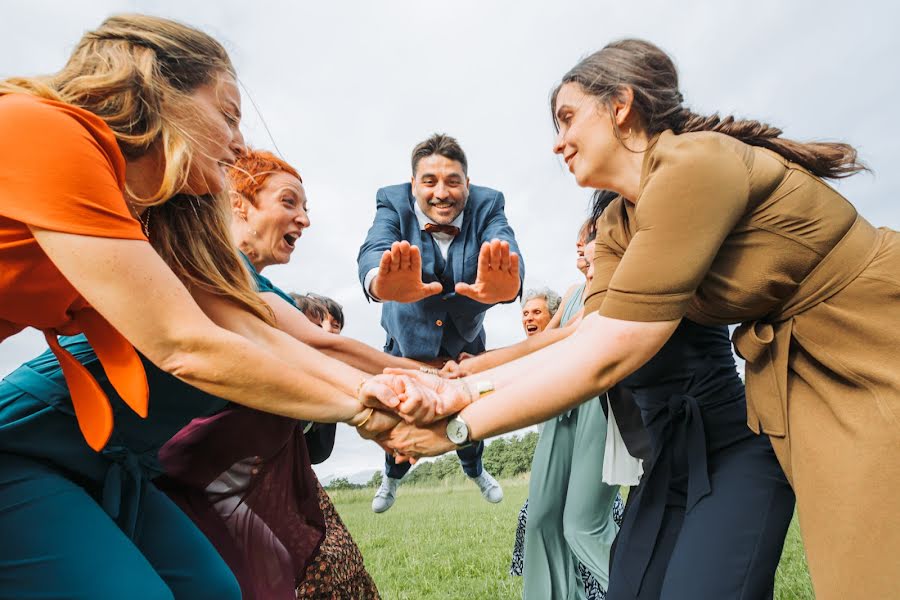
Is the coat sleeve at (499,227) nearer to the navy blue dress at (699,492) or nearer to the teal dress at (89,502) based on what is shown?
the navy blue dress at (699,492)

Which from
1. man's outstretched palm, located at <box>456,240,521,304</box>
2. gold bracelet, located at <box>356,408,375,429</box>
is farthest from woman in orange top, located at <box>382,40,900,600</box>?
man's outstretched palm, located at <box>456,240,521,304</box>

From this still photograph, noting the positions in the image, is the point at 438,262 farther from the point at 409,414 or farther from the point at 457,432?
the point at 457,432

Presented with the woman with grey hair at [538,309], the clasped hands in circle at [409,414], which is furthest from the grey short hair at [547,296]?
the clasped hands in circle at [409,414]

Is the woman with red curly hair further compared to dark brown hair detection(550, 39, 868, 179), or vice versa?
the woman with red curly hair

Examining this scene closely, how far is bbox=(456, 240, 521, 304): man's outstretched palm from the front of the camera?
12.6 ft

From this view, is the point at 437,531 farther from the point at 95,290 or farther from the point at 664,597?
the point at 95,290

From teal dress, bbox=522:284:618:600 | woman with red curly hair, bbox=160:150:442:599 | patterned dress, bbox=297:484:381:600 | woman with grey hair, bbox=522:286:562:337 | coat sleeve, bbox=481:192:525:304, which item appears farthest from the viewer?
woman with grey hair, bbox=522:286:562:337

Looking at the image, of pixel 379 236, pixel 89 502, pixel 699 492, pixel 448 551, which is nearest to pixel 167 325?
pixel 89 502

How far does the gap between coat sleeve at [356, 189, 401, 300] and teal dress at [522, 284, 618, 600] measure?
162 cm

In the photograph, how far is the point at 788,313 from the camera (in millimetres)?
2076

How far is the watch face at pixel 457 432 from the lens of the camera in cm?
269

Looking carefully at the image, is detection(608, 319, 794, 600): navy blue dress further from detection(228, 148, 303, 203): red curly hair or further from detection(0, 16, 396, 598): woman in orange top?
detection(228, 148, 303, 203): red curly hair

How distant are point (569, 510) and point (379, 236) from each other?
7.32 feet

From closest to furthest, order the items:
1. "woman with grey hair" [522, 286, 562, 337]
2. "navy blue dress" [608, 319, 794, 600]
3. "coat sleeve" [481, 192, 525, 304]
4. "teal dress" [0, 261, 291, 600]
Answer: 1. "teal dress" [0, 261, 291, 600]
2. "navy blue dress" [608, 319, 794, 600]
3. "coat sleeve" [481, 192, 525, 304]
4. "woman with grey hair" [522, 286, 562, 337]
